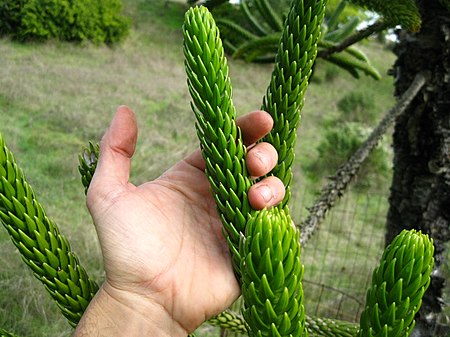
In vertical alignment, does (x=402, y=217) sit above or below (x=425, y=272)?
below

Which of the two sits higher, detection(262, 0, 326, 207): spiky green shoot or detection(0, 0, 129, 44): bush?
detection(262, 0, 326, 207): spiky green shoot

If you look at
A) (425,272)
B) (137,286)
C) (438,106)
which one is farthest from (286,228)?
(438,106)

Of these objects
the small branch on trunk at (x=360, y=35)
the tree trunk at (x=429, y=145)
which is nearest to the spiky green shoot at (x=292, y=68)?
the small branch on trunk at (x=360, y=35)

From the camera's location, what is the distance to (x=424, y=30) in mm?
1360

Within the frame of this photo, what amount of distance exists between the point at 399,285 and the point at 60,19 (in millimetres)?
4328

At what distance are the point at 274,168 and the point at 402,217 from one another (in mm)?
915

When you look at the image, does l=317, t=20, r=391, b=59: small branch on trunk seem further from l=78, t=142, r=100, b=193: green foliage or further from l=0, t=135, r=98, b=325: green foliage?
l=0, t=135, r=98, b=325: green foliage

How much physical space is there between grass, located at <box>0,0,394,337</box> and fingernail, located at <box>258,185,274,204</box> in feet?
3.86

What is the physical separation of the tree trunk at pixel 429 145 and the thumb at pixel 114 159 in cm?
93

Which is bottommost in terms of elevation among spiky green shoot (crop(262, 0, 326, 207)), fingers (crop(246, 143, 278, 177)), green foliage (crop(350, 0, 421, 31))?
fingers (crop(246, 143, 278, 177))

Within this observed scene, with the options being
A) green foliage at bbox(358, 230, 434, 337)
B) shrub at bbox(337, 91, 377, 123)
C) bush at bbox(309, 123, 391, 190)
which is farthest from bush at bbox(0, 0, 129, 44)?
shrub at bbox(337, 91, 377, 123)

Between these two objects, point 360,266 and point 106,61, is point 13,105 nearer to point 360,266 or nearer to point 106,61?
point 106,61

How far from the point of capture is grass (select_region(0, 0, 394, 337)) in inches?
89.6

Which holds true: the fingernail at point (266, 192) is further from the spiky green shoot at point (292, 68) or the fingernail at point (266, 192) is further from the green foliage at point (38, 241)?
the green foliage at point (38, 241)
